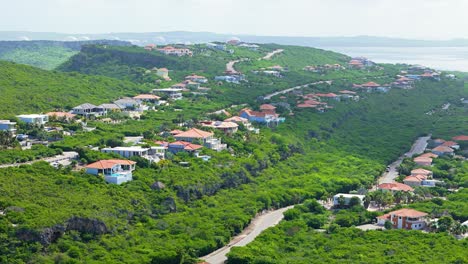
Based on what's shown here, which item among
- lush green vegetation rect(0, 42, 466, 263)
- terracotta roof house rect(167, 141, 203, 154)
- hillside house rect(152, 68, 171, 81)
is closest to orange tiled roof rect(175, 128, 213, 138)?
lush green vegetation rect(0, 42, 466, 263)

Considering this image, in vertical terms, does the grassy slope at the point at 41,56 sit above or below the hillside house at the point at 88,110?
below

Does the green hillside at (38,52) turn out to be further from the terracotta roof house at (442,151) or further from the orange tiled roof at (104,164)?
the orange tiled roof at (104,164)

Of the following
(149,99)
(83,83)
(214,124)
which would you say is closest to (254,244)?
(214,124)

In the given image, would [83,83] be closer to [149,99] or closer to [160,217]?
[149,99]

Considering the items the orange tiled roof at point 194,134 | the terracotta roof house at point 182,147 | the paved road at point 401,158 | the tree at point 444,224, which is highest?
the orange tiled roof at point 194,134

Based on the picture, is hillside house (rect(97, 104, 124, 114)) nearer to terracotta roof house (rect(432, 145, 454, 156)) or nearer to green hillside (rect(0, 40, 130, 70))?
terracotta roof house (rect(432, 145, 454, 156))

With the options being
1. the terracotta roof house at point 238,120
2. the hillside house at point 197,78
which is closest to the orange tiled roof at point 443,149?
the terracotta roof house at point 238,120

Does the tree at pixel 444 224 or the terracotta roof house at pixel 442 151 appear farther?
the terracotta roof house at pixel 442 151
